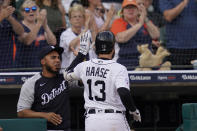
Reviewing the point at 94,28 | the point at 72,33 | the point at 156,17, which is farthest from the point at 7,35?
the point at 156,17

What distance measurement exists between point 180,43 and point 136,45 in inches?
28.6

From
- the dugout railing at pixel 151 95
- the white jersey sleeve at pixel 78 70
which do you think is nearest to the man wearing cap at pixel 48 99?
the white jersey sleeve at pixel 78 70

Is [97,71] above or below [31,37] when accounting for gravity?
below

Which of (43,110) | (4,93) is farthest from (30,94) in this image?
(4,93)

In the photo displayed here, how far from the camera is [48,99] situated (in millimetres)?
6402

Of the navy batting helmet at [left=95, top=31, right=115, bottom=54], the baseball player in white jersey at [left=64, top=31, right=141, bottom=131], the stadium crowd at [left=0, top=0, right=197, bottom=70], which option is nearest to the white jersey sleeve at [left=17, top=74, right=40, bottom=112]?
the baseball player in white jersey at [left=64, top=31, right=141, bottom=131]

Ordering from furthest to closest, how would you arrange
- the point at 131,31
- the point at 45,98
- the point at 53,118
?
the point at 131,31 → the point at 45,98 → the point at 53,118

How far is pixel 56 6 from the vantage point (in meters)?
8.58

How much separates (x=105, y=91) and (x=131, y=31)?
2.86 meters

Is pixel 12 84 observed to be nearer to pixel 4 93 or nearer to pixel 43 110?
pixel 4 93

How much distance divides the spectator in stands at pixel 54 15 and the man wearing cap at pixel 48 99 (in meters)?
2.06

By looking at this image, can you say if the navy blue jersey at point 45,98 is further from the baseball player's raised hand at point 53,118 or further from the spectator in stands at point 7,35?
the spectator in stands at point 7,35

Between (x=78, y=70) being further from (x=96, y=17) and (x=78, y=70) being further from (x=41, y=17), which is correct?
(x=96, y=17)

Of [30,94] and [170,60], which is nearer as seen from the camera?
[30,94]
